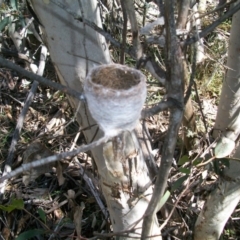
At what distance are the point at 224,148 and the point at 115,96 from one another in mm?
745

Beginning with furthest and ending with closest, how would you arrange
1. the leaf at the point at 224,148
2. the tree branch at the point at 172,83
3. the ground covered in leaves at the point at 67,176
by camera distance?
the ground covered in leaves at the point at 67,176 → the leaf at the point at 224,148 → the tree branch at the point at 172,83

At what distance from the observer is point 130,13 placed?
795 mm

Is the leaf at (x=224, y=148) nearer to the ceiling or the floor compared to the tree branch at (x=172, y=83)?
nearer to the floor

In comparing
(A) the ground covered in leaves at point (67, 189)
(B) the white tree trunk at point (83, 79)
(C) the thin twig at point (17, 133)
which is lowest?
(A) the ground covered in leaves at point (67, 189)

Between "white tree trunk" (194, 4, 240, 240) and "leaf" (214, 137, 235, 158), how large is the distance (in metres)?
0.04

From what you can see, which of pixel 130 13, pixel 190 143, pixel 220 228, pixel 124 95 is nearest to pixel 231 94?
pixel 190 143

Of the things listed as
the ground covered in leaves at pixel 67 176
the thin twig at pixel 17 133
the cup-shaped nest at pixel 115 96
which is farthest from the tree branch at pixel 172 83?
the thin twig at pixel 17 133

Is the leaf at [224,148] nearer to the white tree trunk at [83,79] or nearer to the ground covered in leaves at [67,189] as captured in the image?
the ground covered in leaves at [67,189]

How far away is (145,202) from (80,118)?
309mm

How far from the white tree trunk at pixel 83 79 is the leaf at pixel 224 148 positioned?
28cm

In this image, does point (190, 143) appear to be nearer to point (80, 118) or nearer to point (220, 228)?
point (220, 228)

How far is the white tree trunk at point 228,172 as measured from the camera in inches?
49.8

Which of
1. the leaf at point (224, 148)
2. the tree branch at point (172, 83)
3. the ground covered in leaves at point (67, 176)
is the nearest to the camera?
the tree branch at point (172, 83)

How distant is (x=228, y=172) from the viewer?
4.09 ft
